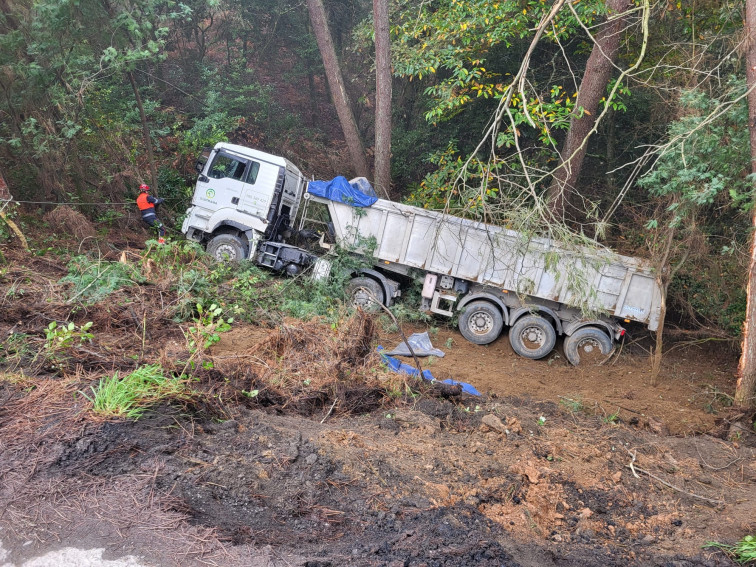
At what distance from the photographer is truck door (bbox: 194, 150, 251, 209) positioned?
1089 cm

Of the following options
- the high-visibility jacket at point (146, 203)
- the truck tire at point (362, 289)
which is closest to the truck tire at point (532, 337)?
the truck tire at point (362, 289)

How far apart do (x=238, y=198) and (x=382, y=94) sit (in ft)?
15.6

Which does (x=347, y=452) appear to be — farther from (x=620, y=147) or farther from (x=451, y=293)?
(x=620, y=147)

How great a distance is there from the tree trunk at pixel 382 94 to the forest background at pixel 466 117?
11cm

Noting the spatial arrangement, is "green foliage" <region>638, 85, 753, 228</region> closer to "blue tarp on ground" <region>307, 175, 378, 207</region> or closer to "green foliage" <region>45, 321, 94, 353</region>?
"blue tarp on ground" <region>307, 175, 378, 207</region>

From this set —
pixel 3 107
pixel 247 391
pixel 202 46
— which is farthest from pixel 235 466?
pixel 202 46

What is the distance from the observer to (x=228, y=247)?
1107cm

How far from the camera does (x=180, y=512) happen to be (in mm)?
3049

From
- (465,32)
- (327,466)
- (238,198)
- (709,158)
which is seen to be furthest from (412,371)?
(465,32)

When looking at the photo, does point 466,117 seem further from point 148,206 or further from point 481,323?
point 148,206

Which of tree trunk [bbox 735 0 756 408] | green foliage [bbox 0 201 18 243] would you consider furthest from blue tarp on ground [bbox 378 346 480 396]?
green foliage [bbox 0 201 18 243]

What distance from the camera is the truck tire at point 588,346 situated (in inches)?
383

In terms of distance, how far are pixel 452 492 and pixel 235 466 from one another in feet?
5.08

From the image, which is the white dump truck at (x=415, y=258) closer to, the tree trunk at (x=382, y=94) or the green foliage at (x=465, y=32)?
the green foliage at (x=465, y=32)
